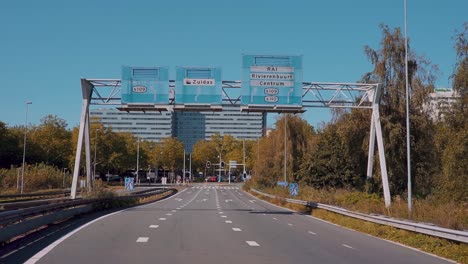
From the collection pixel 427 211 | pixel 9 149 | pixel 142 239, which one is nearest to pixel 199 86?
pixel 427 211

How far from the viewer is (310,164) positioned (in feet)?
219

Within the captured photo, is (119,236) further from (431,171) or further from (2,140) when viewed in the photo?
(2,140)

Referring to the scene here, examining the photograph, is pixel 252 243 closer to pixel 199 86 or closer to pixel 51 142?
pixel 199 86

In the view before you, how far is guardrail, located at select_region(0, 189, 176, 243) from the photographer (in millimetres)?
16375

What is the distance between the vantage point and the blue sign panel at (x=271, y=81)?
3366 cm

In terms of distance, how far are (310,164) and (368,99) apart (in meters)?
28.1

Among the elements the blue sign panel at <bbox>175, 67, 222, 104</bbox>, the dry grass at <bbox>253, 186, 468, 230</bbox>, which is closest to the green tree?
the dry grass at <bbox>253, 186, 468, 230</bbox>

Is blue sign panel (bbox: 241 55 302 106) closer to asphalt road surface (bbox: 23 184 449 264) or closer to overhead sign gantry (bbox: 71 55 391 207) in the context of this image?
overhead sign gantry (bbox: 71 55 391 207)

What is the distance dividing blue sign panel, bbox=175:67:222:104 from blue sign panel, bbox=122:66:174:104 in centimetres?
86

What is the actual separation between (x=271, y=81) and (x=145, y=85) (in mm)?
7563

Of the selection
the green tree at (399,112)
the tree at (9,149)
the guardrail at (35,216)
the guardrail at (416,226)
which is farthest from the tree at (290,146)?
the guardrail at (416,226)

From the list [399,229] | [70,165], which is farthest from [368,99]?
[70,165]

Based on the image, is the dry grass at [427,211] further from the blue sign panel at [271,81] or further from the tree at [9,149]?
the tree at [9,149]

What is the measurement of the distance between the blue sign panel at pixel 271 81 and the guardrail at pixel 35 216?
11169 millimetres
